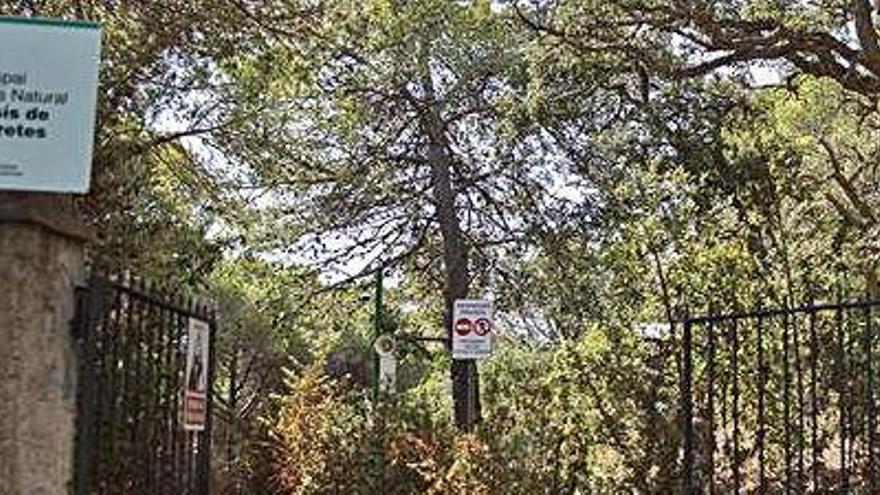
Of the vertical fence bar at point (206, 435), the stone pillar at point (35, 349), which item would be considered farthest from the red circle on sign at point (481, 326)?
the stone pillar at point (35, 349)

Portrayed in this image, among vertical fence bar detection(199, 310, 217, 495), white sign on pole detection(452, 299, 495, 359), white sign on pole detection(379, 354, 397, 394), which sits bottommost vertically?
vertical fence bar detection(199, 310, 217, 495)

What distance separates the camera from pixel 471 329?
1339 centimetres

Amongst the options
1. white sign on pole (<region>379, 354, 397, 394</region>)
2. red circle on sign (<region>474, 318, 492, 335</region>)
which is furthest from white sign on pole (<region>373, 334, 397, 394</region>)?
red circle on sign (<region>474, 318, 492, 335</region>)

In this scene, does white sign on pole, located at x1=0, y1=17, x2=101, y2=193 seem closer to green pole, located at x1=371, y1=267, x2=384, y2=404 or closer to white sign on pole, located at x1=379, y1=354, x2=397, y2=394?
white sign on pole, located at x1=379, y1=354, x2=397, y2=394

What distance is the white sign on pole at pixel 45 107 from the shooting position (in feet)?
15.6

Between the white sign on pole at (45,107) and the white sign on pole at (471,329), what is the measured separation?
8639mm

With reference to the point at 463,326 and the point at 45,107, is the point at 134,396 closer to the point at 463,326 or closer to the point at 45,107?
the point at 45,107

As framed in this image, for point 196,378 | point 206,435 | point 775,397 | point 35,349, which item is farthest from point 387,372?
point 35,349

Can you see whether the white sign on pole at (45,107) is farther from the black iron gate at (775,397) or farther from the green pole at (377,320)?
the green pole at (377,320)

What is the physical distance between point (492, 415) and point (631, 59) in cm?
347

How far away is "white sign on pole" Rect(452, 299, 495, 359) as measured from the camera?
1334 centimetres

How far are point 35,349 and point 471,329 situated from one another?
8860 mm

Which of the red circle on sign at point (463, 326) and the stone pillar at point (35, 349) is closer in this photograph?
the stone pillar at point (35, 349)

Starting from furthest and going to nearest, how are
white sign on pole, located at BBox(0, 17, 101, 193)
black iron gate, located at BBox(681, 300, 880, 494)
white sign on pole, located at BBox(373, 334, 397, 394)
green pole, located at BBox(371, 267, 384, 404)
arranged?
green pole, located at BBox(371, 267, 384, 404), white sign on pole, located at BBox(373, 334, 397, 394), black iron gate, located at BBox(681, 300, 880, 494), white sign on pole, located at BBox(0, 17, 101, 193)
